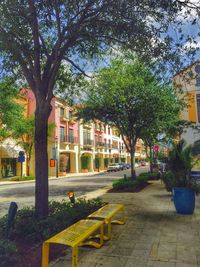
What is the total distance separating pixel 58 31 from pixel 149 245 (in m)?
5.31

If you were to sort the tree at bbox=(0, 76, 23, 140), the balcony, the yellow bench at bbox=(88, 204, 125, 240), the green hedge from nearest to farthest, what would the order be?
the green hedge
the yellow bench at bbox=(88, 204, 125, 240)
the tree at bbox=(0, 76, 23, 140)
the balcony

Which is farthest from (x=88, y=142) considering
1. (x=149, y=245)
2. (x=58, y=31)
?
(x=149, y=245)

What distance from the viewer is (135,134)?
61.5 feet

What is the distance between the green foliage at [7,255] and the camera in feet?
14.6

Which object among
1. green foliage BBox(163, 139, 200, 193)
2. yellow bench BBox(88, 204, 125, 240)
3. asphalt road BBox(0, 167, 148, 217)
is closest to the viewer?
yellow bench BBox(88, 204, 125, 240)

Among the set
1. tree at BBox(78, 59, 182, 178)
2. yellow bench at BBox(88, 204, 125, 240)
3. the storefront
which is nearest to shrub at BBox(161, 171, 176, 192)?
yellow bench at BBox(88, 204, 125, 240)

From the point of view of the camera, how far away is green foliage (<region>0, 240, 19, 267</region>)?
4.45 metres

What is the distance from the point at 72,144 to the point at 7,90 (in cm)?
3719

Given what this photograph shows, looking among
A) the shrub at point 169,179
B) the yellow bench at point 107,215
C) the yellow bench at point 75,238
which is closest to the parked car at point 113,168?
the shrub at point 169,179

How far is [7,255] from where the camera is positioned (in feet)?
14.8

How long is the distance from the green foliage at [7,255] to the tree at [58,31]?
2072 millimetres

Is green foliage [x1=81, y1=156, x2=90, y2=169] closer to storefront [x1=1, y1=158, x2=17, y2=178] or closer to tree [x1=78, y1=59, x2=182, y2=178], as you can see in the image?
storefront [x1=1, y1=158, x2=17, y2=178]

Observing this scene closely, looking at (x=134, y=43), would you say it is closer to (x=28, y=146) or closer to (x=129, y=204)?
(x=129, y=204)

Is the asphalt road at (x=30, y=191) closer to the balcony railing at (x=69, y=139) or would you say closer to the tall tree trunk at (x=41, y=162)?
the tall tree trunk at (x=41, y=162)
